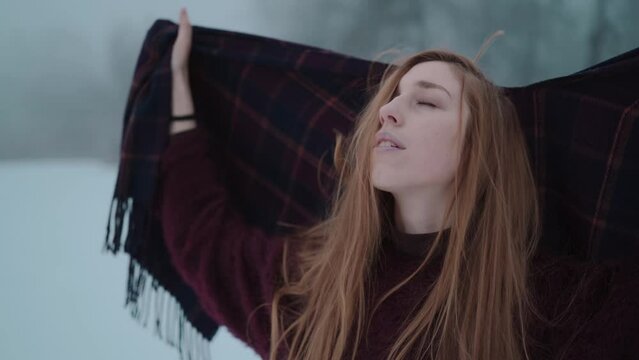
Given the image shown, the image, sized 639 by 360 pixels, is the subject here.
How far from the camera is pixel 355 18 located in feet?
4.27

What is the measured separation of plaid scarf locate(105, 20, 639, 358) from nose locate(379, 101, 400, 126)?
Answer: 0.19 metres

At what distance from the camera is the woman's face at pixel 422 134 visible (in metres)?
0.92

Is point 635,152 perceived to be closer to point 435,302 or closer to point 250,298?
point 435,302

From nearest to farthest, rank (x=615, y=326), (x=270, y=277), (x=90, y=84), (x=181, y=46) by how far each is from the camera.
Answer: (x=615, y=326) < (x=270, y=277) < (x=181, y=46) < (x=90, y=84)

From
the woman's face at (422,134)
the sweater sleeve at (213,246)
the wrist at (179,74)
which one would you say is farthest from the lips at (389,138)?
the wrist at (179,74)

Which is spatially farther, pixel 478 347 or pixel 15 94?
pixel 15 94

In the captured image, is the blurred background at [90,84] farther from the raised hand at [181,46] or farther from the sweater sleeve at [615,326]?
the sweater sleeve at [615,326]

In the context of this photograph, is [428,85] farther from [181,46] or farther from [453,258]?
[181,46]

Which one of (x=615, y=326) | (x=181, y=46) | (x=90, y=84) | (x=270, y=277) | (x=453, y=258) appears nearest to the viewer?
(x=615, y=326)

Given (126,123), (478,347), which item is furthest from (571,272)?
(126,123)

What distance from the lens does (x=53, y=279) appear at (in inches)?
50.1

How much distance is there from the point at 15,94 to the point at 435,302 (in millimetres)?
1086

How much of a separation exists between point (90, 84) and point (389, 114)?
0.79m

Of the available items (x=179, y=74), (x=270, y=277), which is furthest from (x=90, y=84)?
(x=270, y=277)
